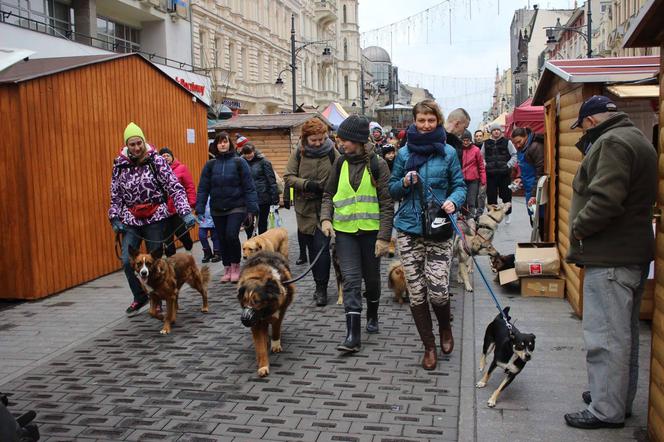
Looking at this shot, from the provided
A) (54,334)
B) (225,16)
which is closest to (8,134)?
(54,334)

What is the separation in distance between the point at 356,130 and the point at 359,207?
0.70 m

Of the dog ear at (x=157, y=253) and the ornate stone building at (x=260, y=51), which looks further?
the ornate stone building at (x=260, y=51)

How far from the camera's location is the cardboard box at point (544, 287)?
8.12 m

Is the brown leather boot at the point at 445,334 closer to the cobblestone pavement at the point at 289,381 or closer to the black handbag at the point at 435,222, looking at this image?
the cobblestone pavement at the point at 289,381

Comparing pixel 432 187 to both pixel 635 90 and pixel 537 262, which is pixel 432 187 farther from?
pixel 537 262

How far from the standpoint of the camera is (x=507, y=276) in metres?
8.57

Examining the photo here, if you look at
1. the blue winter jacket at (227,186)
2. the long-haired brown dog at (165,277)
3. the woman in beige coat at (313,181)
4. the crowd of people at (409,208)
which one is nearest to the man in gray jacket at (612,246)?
the crowd of people at (409,208)

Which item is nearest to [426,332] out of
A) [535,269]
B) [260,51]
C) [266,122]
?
[535,269]

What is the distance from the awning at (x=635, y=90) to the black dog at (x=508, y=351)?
271cm

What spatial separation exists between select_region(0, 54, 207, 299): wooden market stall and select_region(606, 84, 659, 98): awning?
683 centimetres

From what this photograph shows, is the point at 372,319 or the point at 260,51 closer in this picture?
the point at 372,319

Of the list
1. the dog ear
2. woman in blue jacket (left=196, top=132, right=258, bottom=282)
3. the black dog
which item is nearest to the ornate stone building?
woman in blue jacket (left=196, top=132, right=258, bottom=282)

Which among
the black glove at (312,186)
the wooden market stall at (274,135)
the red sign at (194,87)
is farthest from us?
the red sign at (194,87)

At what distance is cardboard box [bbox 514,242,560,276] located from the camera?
812 centimetres
